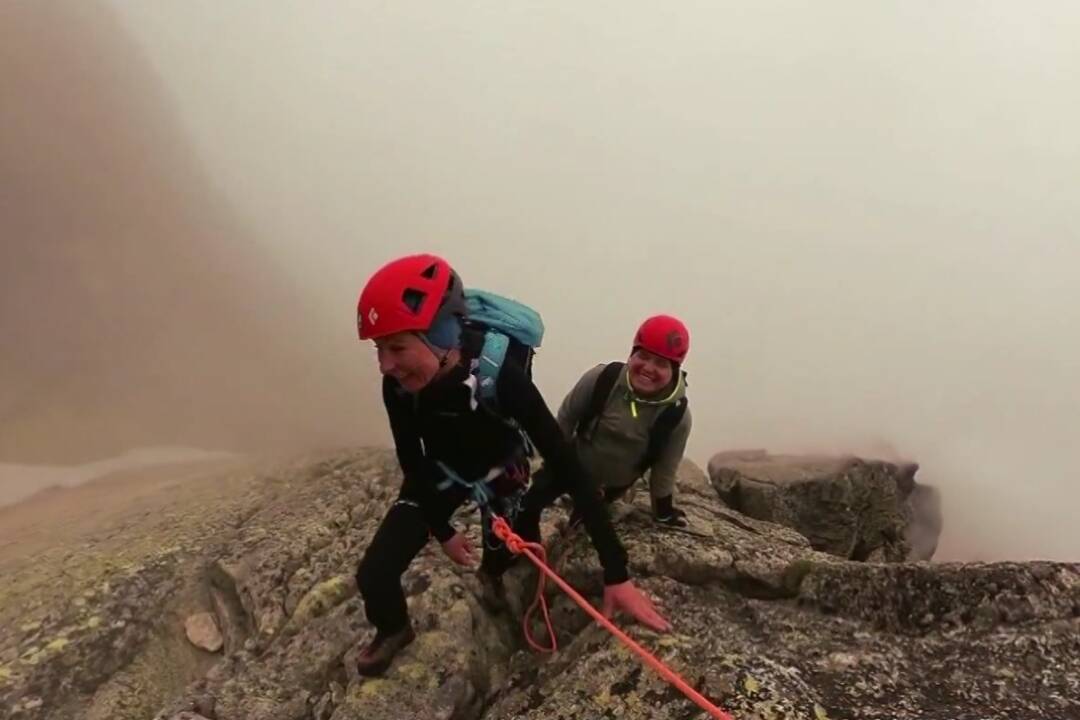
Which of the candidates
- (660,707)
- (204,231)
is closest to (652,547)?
(660,707)

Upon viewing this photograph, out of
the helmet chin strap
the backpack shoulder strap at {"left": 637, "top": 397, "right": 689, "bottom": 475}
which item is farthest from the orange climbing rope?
the backpack shoulder strap at {"left": 637, "top": 397, "right": 689, "bottom": 475}

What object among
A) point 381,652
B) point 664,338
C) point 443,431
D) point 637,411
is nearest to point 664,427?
point 637,411

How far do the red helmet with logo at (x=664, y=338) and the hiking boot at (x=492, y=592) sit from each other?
2.45 metres

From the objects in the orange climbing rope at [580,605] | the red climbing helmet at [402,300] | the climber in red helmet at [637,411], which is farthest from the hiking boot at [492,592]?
the red climbing helmet at [402,300]

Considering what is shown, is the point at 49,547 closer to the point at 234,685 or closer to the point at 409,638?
the point at 234,685

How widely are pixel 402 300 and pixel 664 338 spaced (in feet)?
8.24

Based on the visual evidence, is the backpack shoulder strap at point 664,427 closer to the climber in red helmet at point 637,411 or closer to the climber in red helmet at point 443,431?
the climber in red helmet at point 637,411

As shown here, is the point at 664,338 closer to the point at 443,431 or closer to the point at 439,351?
the point at 443,431

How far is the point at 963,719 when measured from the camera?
4.33 m

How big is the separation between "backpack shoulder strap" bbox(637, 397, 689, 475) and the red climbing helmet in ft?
9.10

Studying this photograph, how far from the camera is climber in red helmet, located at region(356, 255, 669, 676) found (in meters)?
4.57

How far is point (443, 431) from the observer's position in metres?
5.29

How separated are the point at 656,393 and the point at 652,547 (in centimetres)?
143

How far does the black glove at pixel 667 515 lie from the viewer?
7363mm
